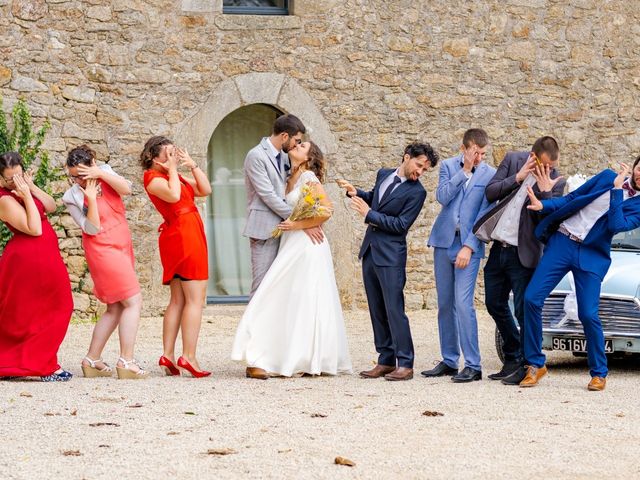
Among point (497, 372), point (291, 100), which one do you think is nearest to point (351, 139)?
point (291, 100)

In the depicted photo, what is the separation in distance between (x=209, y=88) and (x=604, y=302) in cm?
547

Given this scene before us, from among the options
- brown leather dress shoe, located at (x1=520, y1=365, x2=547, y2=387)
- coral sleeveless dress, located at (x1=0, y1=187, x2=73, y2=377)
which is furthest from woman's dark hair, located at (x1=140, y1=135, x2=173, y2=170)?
brown leather dress shoe, located at (x1=520, y1=365, x2=547, y2=387)

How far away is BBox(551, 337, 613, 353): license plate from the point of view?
9.05m

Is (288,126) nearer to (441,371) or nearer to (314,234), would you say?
(314,234)

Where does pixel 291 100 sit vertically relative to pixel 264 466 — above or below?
above

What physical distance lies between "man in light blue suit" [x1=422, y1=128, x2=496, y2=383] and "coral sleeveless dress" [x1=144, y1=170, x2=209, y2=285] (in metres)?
1.64

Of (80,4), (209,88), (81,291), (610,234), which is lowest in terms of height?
(81,291)

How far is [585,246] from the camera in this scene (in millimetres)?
8266

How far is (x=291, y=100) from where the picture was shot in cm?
1327

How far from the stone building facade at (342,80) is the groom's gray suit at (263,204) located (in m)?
3.98

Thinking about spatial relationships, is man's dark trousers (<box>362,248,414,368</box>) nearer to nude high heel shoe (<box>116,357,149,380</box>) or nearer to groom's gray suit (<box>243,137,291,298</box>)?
groom's gray suit (<box>243,137,291,298</box>)

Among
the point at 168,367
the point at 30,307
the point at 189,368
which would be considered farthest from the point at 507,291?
the point at 30,307

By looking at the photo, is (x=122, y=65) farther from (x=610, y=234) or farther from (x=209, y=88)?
(x=610, y=234)

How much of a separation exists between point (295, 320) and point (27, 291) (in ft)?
6.04
